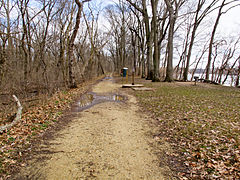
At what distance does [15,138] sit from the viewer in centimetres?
374

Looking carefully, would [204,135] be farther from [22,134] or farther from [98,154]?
[22,134]

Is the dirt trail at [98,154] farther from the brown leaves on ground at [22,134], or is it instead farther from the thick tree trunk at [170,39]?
the thick tree trunk at [170,39]

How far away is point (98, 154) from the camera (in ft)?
10.5

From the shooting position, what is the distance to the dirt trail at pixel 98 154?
264 cm

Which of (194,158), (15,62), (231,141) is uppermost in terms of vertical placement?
(15,62)

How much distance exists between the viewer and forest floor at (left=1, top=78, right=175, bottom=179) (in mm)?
2646

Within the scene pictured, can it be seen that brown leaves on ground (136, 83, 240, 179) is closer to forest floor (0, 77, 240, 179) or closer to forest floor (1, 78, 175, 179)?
forest floor (0, 77, 240, 179)

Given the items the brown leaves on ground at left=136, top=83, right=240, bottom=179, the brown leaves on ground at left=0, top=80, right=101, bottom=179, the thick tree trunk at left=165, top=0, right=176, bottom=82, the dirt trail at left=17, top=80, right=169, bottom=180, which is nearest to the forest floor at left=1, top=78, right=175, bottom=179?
the dirt trail at left=17, top=80, right=169, bottom=180

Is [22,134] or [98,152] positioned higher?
[22,134]

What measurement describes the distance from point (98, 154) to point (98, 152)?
7 centimetres

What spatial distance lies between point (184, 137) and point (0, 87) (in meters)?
10.5

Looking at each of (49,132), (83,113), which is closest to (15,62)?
(83,113)

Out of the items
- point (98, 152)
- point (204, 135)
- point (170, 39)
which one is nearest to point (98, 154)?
point (98, 152)

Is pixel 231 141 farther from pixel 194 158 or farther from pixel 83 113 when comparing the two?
pixel 83 113
